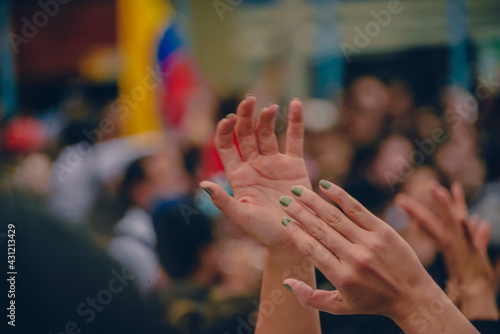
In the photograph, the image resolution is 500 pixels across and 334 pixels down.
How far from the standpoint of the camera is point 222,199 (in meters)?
1.25

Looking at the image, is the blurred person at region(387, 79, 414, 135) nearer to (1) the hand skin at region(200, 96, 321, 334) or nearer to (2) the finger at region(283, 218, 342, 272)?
(1) the hand skin at region(200, 96, 321, 334)

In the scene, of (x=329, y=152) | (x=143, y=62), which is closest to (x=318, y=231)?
(x=329, y=152)

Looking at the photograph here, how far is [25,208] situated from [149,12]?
17.3ft

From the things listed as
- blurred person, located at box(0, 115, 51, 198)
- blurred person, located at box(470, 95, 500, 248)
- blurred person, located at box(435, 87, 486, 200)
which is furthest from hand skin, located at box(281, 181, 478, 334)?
blurred person, located at box(435, 87, 486, 200)

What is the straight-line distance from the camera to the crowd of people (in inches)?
33.8

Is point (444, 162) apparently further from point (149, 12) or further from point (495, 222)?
point (149, 12)

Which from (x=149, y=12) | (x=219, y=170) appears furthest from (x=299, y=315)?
(x=149, y=12)

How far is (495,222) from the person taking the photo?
259 cm

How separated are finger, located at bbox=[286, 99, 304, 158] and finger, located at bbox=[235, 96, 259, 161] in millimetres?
92

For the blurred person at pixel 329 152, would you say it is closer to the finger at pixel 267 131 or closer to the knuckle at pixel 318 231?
the finger at pixel 267 131

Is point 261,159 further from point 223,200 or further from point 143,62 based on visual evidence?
point 143,62

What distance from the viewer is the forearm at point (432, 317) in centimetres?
105

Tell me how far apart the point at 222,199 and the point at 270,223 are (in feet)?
0.45

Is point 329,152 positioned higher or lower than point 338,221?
lower
